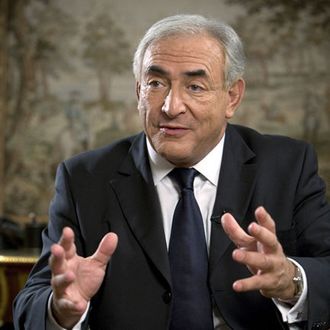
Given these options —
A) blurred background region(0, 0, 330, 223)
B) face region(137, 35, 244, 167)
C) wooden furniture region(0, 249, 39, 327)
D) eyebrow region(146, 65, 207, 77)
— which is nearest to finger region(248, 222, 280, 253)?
face region(137, 35, 244, 167)

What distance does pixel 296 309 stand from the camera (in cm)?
215

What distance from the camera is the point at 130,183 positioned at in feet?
8.16

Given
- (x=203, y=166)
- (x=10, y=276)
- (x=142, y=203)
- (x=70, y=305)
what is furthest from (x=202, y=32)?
(x=10, y=276)

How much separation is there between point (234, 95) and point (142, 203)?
0.47 meters

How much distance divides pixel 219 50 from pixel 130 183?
510 mm

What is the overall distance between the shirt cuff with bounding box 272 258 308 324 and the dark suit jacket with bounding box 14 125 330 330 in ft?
0.08

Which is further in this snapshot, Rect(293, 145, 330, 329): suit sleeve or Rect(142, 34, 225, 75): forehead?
Rect(142, 34, 225, 75): forehead

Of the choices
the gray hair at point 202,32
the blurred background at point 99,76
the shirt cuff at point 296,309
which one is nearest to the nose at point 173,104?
the gray hair at point 202,32

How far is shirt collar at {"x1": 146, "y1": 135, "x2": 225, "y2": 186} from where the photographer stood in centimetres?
246

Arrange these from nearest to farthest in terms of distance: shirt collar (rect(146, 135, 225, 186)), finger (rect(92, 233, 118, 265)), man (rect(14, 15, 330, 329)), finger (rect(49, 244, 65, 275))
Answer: finger (rect(49, 244, 65, 275))
finger (rect(92, 233, 118, 265))
man (rect(14, 15, 330, 329))
shirt collar (rect(146, 135, 225, 186))

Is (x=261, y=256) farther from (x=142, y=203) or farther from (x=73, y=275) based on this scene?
(x=142, y=203)

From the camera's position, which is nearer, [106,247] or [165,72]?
[106,247]

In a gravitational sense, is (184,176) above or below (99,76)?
above

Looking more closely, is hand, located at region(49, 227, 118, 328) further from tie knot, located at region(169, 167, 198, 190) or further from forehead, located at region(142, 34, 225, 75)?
forehead, located at region(142, 34, 225, 75)
